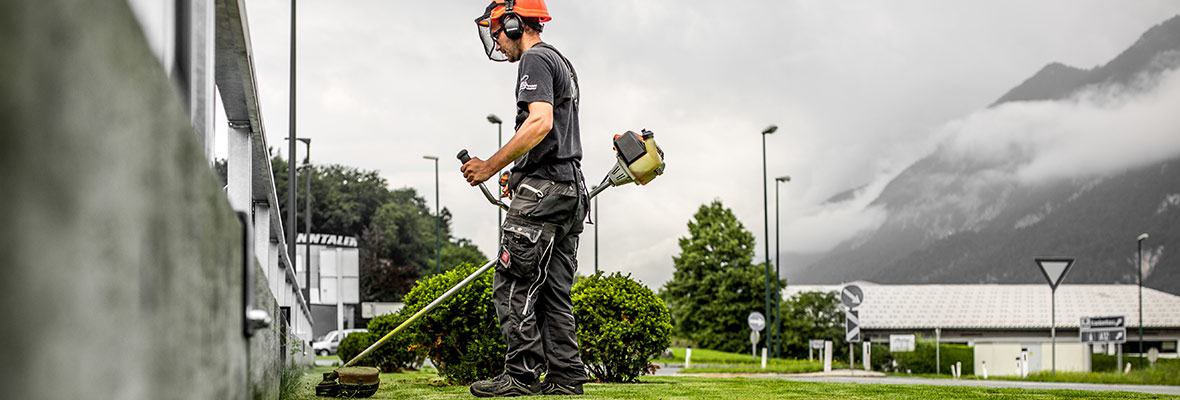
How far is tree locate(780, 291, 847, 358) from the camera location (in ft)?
189

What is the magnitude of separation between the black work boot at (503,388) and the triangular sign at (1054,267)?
1753 centimetres

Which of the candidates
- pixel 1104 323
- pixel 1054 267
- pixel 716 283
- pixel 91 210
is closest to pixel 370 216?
pixel 716 283

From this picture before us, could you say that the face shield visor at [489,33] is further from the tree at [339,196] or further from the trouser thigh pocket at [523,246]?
the tree at [339,196]

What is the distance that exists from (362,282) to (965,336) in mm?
39157

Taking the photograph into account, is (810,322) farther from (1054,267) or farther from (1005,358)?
(1054,267)

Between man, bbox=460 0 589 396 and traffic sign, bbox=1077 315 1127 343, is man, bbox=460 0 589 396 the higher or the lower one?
the higher one

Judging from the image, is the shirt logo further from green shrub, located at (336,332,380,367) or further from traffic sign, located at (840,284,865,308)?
traffic sign, located at (840,284,865,308)

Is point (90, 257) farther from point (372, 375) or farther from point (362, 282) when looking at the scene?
point (362, 282)

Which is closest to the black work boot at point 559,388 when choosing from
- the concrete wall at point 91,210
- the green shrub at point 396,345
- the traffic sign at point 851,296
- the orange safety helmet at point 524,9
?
the orange safety helmet at point 524,9

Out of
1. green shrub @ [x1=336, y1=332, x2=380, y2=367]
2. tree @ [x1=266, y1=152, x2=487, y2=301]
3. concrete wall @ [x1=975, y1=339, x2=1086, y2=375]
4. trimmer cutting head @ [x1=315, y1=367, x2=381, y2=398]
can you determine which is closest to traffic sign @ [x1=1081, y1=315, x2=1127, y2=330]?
green shrub @ [x1=336, y1=332, x2=380, y2=367]

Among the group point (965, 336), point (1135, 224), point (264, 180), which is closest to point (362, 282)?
point (965, 336)

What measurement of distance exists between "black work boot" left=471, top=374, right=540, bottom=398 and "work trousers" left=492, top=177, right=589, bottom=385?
0.04 m

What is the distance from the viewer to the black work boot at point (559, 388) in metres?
4.81

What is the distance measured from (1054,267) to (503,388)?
18.0 metres
